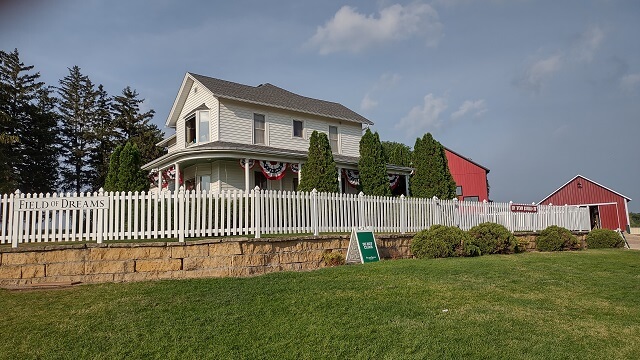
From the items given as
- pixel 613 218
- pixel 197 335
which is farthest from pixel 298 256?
pixel 613 218

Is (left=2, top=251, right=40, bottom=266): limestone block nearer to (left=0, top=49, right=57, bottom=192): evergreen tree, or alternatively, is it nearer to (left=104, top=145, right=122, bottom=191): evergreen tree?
(left=104, top=145, right=122, bottom=191): evergreen tree

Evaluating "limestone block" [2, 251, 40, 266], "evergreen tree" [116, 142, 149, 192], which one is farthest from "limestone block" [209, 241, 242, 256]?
"evergreen tree" [116, 142, 149, 192]

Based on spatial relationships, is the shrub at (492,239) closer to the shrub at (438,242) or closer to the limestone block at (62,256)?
the shrub at (438,242)

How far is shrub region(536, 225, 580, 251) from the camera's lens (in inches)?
557

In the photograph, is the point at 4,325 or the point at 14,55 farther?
the point at 14,55

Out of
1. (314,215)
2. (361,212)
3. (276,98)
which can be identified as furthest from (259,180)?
(314,215)

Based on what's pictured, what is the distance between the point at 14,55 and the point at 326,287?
40785mm

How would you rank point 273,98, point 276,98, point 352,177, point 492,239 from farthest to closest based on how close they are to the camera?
point 276,98, point 273,98, point 352,177, point 492,239

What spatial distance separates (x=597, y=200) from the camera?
31328 mm

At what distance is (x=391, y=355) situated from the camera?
4160 millimetres

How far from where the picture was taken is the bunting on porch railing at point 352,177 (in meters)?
19.4

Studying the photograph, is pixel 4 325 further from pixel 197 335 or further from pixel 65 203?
pixel 65 203

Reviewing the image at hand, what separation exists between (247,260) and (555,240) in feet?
35.2

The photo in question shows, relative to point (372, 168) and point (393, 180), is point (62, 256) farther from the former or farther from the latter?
point (393, 180)
